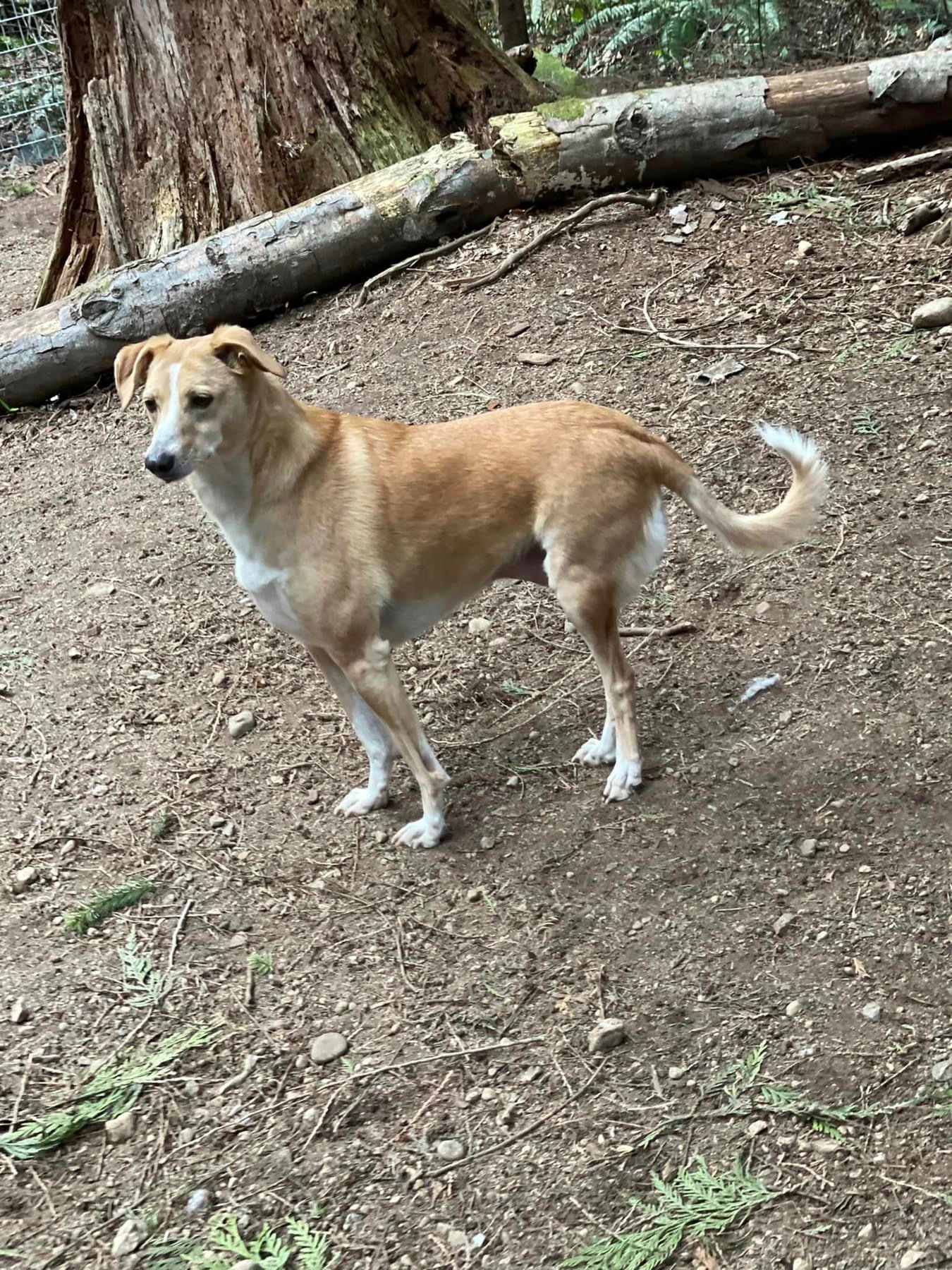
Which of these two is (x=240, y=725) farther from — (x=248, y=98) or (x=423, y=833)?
(x=248, y=98)

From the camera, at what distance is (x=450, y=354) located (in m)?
6.08

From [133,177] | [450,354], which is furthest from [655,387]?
[133,177]

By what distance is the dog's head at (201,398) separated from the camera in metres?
3.20

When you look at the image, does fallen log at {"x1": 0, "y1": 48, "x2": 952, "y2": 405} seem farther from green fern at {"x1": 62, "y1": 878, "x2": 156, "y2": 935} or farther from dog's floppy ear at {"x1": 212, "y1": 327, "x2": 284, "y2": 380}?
green fern at {"x1": 62, "y1": 878, "x2": 156, "y2": 935}

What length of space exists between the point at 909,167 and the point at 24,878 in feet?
20.4

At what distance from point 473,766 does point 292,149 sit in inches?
195

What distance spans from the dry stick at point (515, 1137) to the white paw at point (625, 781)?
107 centimetres

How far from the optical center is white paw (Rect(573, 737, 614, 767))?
3.83 m

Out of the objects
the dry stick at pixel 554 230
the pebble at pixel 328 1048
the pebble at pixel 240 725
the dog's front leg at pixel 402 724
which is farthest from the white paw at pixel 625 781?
the dry stick at pixel 554 230

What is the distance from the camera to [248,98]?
6930mm

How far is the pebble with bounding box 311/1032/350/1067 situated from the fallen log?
5044 millimetres

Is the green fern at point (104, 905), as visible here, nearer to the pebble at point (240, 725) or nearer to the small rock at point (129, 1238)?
the pebble at point (240, 725)

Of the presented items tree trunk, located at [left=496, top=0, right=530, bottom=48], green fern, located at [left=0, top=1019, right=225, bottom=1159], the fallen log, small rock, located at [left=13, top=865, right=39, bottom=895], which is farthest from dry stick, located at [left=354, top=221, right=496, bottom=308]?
Result: green fern, located at [left=0, top=1019, right=225, bottom=1159]

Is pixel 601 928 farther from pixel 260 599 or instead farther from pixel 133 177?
pixel 133 177
